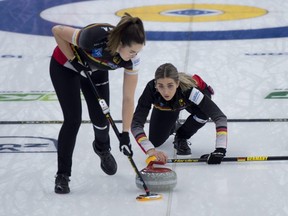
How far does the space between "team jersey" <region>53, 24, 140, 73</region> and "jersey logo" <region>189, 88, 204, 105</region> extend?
0.69 meters

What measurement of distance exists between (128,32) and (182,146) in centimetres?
129

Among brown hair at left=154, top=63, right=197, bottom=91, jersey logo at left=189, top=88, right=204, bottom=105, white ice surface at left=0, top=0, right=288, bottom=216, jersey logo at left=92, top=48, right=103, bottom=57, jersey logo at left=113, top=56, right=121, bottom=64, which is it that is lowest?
white ice surface at left=0, top=0, right=288, bottom=216

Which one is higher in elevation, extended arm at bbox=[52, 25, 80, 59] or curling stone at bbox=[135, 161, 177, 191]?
extended arm at bbox=[52, 25, 80, 59]

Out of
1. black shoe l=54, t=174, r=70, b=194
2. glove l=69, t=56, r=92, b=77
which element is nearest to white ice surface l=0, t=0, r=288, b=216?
black shoe l=54, t=174, r=70, b=194

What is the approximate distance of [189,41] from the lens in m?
7.41

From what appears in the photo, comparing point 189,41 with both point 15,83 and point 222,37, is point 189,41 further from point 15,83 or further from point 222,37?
point 15,83

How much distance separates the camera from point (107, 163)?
4.21m

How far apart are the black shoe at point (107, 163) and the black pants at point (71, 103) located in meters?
0.12

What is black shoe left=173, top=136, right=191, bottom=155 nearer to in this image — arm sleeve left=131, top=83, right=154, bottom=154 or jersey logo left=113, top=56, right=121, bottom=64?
arm sleeve left=131, top=83, right=154, bottom=154

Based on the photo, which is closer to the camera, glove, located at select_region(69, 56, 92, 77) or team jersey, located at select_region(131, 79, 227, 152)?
glove, located at select_region(69, 56, 92, 77)

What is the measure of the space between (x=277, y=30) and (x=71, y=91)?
433cm

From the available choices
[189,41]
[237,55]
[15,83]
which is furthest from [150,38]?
[15,83]

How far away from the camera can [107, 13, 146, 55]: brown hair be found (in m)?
3.51

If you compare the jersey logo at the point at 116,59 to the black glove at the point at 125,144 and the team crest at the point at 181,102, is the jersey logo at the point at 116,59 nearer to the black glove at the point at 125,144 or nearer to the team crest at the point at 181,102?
the black glove at the point at 125,144
